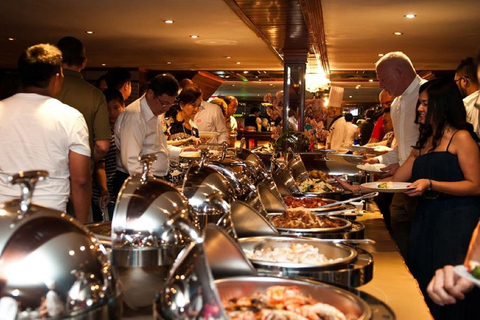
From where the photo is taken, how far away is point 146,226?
1.33m

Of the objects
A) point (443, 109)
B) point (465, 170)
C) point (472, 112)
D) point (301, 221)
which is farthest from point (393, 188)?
point (472, 112)

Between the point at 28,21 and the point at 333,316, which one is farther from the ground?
the point at 28,21

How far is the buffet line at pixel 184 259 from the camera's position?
0.95 meters

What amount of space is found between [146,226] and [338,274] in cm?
59

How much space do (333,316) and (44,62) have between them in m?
1.85

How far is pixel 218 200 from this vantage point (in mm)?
1747

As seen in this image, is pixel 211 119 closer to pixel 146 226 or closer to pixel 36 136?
pixel 36 136

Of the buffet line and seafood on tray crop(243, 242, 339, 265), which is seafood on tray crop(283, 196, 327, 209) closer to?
the buffet line

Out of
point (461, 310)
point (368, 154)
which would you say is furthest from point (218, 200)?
point (368, 154)

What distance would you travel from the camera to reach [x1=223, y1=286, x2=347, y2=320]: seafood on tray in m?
1.25

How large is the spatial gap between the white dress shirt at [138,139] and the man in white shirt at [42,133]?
913 millimetres

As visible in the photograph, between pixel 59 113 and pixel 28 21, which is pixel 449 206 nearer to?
pixel 59 113

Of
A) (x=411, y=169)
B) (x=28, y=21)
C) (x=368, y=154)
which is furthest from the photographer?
(x=28, y=21)

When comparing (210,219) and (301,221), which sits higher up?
(210,219)
